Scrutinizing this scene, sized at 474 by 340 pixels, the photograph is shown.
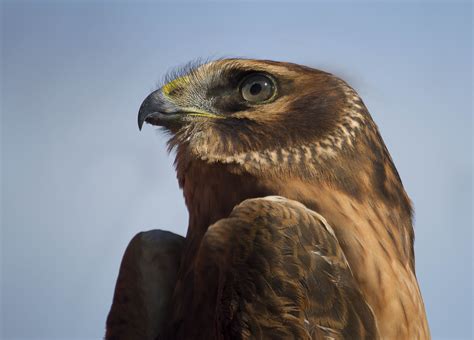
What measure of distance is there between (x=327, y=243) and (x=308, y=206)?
0.34m

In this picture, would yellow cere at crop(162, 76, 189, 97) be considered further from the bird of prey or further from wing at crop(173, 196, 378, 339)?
wing at crop(173, 196, 378, 339)

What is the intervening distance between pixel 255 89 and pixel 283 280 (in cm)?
118

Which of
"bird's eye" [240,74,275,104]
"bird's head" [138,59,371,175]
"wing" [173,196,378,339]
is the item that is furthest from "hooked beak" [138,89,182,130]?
"wing" [173,196,378,339]

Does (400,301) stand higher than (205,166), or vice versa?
(205,166)

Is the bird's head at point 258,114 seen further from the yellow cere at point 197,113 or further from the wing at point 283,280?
the wing at point 283,280

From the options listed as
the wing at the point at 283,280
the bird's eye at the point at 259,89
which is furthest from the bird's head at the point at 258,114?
the wing at the point at 283,280

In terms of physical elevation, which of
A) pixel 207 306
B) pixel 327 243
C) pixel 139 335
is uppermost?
pixel 327 243

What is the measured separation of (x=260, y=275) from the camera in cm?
344

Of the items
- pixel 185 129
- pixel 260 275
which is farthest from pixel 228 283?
pixel 185 129

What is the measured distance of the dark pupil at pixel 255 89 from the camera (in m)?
A: 4.17

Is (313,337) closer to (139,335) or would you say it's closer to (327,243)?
(327,243)

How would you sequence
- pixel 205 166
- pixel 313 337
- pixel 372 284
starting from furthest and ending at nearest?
pixel 205 166 < pixel 372 284 < pixel 313 337

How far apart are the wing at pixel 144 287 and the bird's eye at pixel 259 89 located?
1.07 m

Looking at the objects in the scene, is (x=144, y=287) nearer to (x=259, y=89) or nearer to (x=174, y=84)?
(x=174, y=84)
